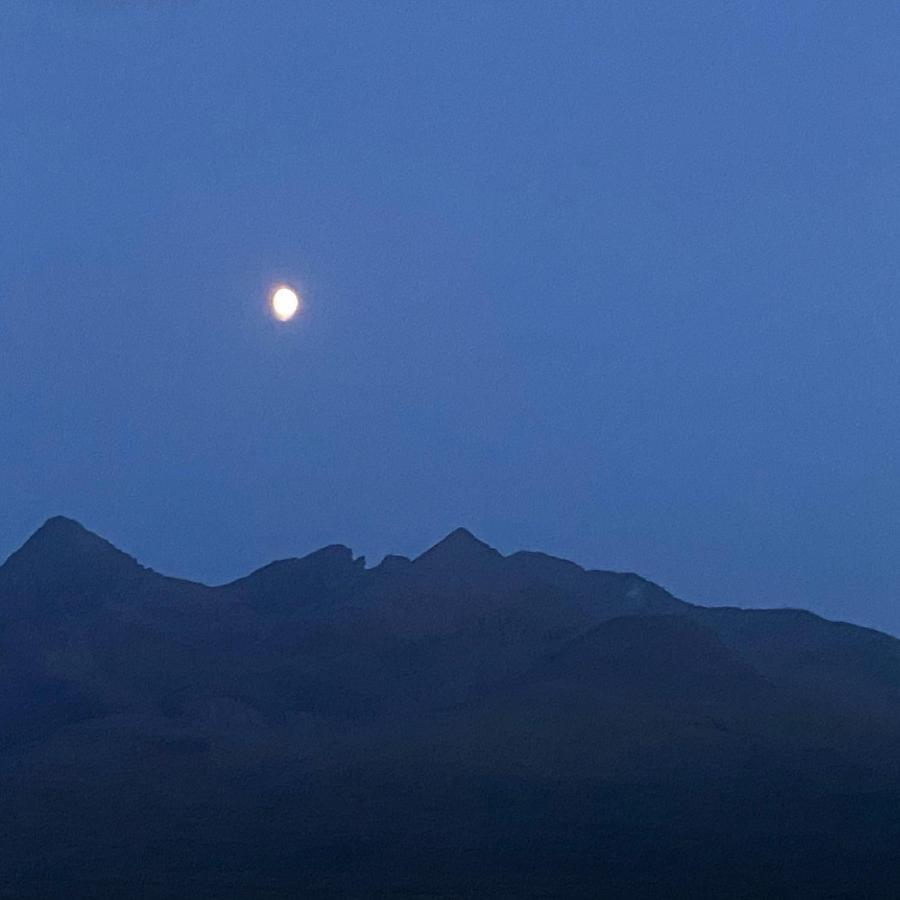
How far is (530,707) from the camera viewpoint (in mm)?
65188

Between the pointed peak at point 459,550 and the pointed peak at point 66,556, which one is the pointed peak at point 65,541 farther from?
the pointed peak at point 459,550

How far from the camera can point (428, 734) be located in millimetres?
62219

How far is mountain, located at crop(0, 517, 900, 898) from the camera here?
42969 millimetres

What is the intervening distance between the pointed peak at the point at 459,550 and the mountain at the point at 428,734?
0.84 ft

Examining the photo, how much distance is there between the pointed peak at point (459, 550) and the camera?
300 ft

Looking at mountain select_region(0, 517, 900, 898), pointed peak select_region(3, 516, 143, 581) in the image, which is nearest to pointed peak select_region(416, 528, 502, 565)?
A: mountain select_region(0, 517, 900, 898)

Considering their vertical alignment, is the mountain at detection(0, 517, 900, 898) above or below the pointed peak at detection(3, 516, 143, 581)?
below

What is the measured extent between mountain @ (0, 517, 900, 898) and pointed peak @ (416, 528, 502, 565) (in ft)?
0.84

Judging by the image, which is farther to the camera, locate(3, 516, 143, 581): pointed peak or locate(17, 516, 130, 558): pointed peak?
locate(17, 516, 130, 558): pointed peak

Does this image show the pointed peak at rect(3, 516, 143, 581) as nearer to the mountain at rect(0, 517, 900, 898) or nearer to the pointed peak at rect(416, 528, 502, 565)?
the mountain at rect(0, 517, 900, 898)

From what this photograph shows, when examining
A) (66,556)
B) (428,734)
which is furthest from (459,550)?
(428,734)

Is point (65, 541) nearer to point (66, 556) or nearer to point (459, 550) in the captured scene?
point (66, 556)

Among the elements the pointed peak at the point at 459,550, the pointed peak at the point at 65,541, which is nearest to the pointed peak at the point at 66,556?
the pointed peak at the point at 65,541

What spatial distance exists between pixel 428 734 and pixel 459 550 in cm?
3074
